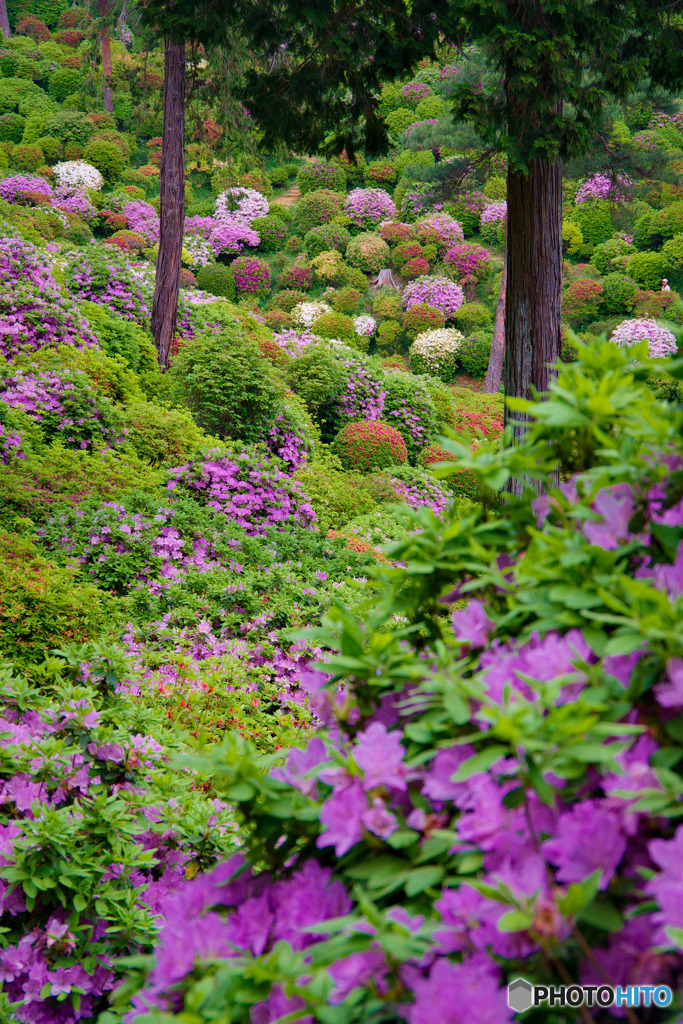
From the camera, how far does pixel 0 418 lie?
5.90 m

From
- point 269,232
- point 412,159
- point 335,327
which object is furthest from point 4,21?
point 335,327

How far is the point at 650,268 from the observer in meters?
20.2

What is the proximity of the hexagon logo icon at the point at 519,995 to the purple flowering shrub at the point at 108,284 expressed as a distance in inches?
400

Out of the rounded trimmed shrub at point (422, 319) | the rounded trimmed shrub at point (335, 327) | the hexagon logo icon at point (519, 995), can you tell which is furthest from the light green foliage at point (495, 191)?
the hexagon logo icon at point (519, 995)

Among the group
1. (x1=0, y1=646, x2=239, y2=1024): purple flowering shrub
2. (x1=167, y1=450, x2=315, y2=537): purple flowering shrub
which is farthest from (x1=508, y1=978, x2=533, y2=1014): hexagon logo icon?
(x1=167, y1=450, x2=315, y2=537): purple flowering shrub

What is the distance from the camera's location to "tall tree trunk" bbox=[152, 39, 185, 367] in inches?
372

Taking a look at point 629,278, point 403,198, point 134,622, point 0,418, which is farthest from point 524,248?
point 403,198

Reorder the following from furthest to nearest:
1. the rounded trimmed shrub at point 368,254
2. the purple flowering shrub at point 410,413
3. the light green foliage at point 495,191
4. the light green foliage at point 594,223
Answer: the light green foliage at point 495,191 < the light green foliage at point 594,223 < the rounded trimmed shrub at point 368,254 < the purple flowering shrub at point 410,413

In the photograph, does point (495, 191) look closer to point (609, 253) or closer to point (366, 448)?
point (609, 253)

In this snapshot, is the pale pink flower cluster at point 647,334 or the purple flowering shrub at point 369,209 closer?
the pale pink flower cluster at point 647,334

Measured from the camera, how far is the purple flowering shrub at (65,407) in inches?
253

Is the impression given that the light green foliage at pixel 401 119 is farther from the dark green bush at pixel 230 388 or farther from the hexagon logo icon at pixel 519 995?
the hexagon logo icon at pixel 519 995

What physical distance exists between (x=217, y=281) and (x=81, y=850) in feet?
66.5

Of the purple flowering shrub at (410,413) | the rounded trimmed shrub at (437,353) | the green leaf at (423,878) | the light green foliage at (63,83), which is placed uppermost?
the light green foliage at (63,83)
